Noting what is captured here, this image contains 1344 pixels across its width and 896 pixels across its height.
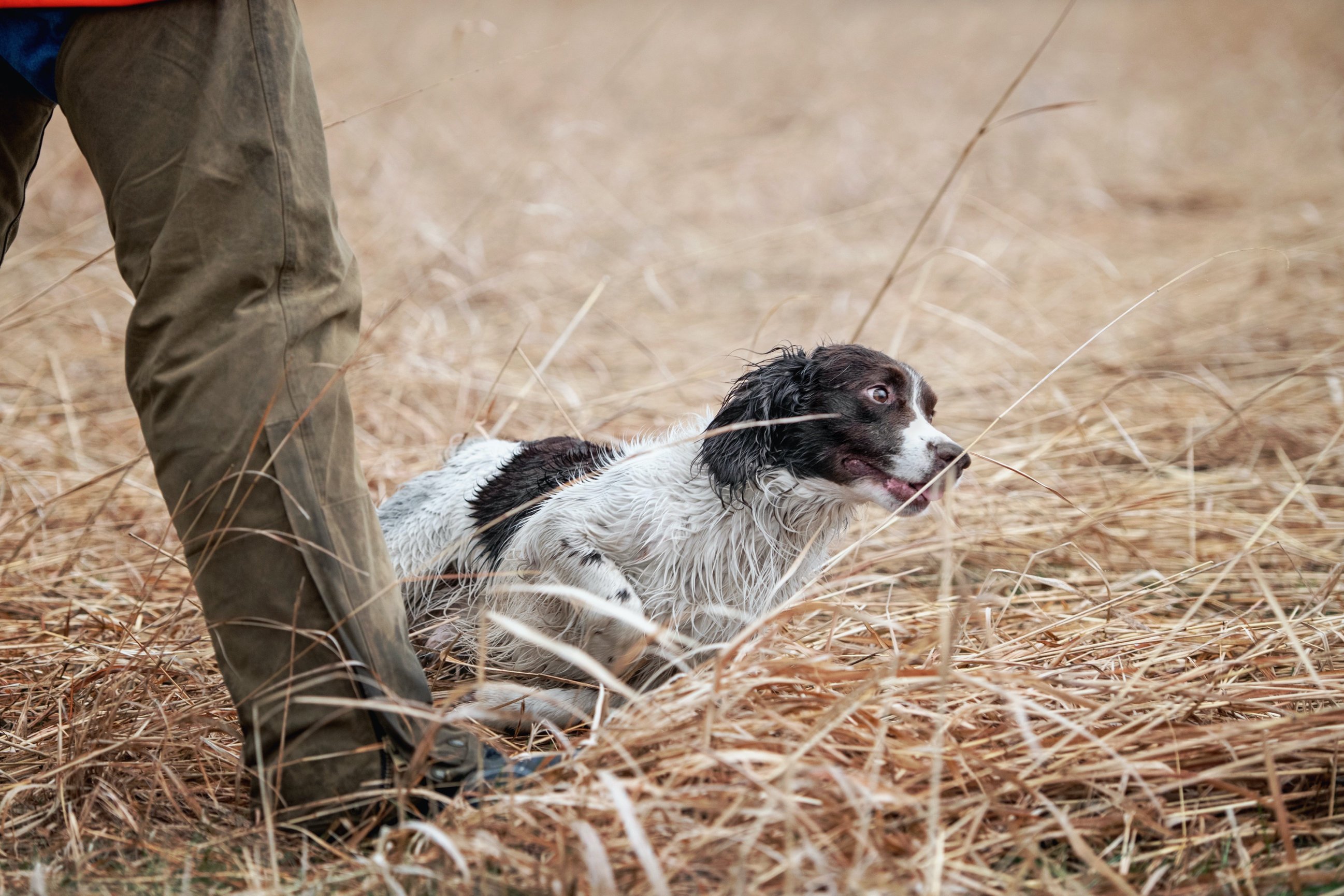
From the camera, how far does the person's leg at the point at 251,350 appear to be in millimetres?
1666

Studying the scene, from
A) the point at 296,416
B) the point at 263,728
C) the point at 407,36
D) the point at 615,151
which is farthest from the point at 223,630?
the point at 407,36

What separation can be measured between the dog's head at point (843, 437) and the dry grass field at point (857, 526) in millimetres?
152

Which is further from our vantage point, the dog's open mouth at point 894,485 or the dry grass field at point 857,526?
the dog's open mouth at point 894,485

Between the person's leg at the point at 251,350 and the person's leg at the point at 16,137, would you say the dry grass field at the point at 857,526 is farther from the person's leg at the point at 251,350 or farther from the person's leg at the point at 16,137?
the person's leg at the point at 16,137

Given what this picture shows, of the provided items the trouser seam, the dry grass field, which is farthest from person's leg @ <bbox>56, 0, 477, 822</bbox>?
the trouser seam

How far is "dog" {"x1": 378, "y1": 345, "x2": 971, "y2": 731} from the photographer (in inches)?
87.9

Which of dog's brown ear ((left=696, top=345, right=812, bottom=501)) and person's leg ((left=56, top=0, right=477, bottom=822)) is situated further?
dog's brown ear ((left=696, top=345, right=812, bottom=501))

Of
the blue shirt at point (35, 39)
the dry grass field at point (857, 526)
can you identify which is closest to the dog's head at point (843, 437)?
the dry grass field at point (857, 526)

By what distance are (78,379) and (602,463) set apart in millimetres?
3466

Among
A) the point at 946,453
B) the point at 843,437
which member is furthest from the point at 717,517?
the point at 946,453

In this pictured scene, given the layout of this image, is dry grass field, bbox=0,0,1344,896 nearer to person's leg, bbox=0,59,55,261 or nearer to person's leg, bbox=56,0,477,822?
person's leg, bbox=56,0,477,822

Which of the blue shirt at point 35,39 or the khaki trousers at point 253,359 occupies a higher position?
the blue shirt at point 35,39

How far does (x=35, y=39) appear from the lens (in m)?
1.74

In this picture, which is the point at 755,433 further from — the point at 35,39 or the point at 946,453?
the point at 35,39
